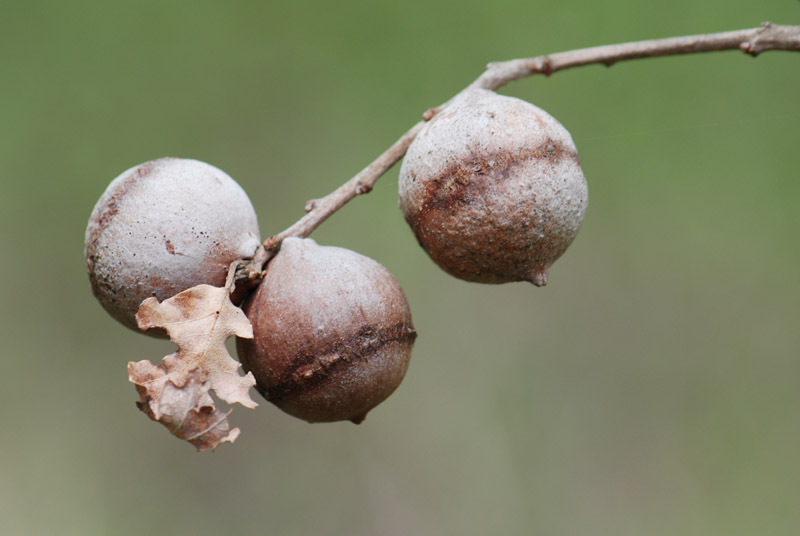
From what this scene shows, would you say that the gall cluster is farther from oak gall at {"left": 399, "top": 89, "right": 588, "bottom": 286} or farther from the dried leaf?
the dried leaf

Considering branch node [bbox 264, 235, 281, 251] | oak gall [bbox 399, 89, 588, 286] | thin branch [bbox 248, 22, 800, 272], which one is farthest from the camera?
thin branch [bbox 248, 22, 800, 272]

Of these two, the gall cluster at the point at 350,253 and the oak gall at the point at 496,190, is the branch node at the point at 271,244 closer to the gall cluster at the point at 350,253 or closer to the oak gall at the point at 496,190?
the gall cluster at the point at 350,253

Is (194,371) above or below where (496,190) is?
below

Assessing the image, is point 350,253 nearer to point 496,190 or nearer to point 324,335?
point 324,335

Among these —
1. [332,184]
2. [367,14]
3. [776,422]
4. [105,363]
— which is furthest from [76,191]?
[776,422]

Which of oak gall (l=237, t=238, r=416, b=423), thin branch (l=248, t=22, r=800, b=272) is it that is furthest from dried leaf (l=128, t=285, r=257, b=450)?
thin branch (l=248, t=22, r=800, b=272)

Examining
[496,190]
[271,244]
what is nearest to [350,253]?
[271,244]

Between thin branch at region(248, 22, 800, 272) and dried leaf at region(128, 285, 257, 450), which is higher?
thin branch at region(248, 22, 800, 272)
